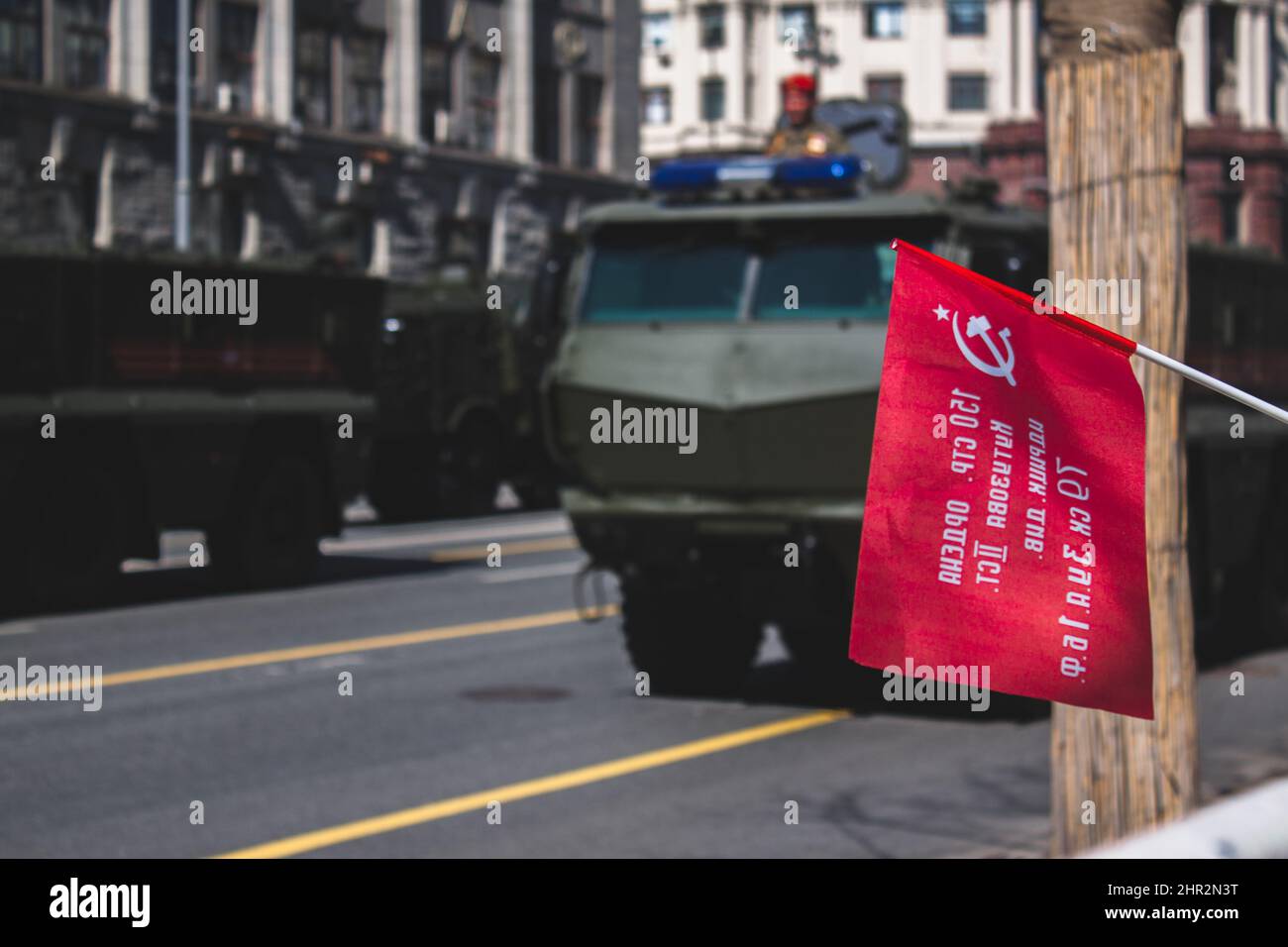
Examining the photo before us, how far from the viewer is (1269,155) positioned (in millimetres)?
76562

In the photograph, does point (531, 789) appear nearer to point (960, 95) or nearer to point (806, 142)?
point (806, 142)

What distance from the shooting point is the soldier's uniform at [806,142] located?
1309 cm

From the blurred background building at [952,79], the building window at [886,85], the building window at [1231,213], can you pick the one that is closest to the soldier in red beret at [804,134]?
the blurred background building at [952,79]

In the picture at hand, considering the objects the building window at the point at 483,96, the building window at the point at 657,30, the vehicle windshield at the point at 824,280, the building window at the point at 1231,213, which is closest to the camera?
the vehicle windshield at the point at 824,280

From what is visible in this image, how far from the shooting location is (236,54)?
38812 millimetres

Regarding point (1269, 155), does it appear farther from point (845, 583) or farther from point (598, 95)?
point (845, 583)

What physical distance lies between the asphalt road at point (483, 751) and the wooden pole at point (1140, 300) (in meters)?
1.53

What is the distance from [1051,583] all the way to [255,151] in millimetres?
35712

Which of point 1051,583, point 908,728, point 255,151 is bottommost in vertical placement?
point 908,728

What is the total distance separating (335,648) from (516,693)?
7.36ft

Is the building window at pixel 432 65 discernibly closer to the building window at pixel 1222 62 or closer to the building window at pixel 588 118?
the building window at pixel 588 118

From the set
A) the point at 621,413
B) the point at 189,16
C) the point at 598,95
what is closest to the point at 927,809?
the point at 621,413

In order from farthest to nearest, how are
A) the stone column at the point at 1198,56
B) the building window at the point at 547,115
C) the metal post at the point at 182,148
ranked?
the stone column at the point at 1198,56 → the building window at the point at 547,115 → the metal post at the point at 182,148
